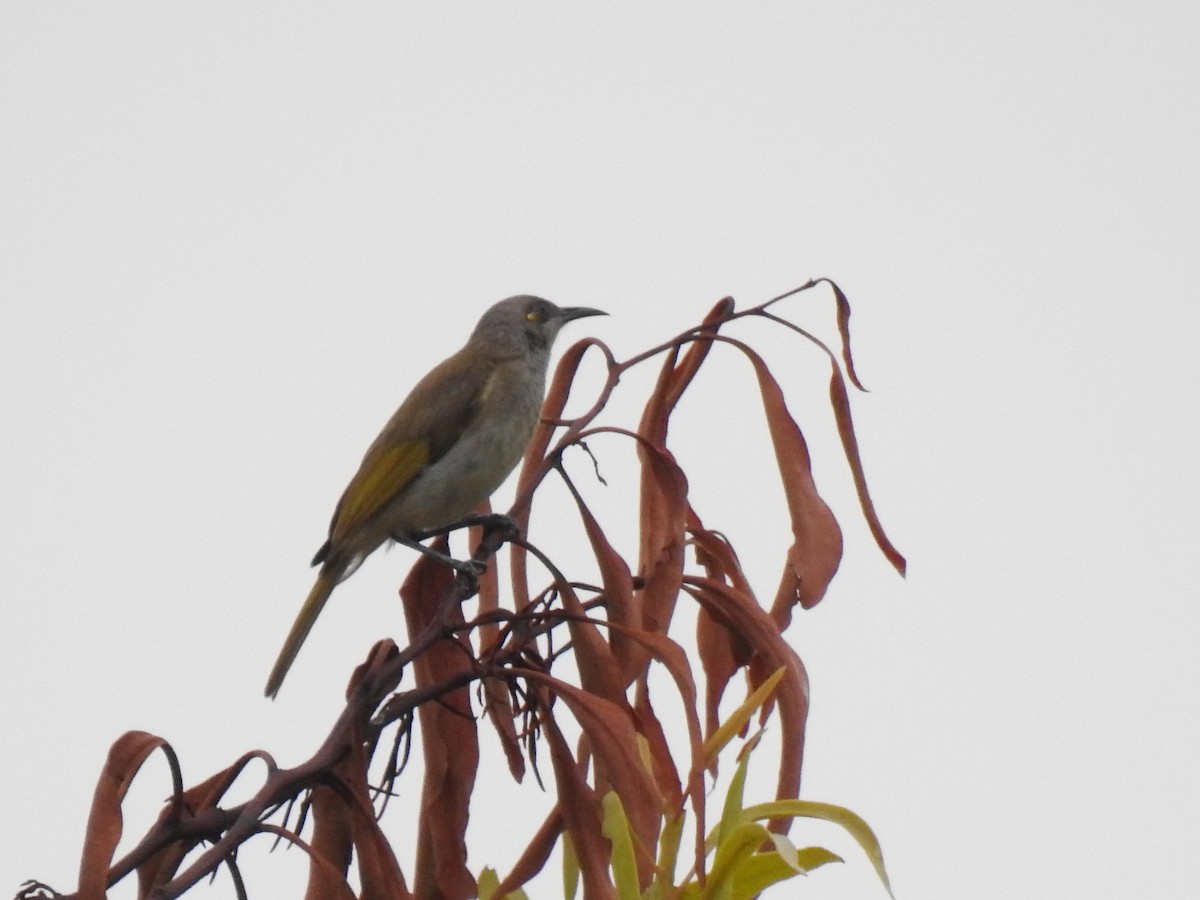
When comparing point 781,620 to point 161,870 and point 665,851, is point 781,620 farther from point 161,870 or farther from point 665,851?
point 161,870

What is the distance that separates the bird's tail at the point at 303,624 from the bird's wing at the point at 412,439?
0.42 ft

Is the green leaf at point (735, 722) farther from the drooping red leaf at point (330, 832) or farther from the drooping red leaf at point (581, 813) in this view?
the drooping red leaf at point (330, 832)

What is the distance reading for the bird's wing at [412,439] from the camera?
4918 millimetres

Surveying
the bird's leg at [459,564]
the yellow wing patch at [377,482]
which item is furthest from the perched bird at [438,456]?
the bird's leg at [459,564]

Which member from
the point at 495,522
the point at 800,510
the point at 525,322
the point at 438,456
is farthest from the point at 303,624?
the point at 800,510

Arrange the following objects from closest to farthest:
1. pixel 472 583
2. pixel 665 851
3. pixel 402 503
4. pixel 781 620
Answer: pixel 665 851
pixel 781 620
pixel 472 583
pixel 402 503

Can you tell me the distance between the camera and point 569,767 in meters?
2.05

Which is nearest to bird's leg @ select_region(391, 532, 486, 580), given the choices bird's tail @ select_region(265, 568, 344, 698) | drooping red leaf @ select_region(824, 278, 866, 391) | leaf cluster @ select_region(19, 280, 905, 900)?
leaf cluster @ select_region(19, 280, 905, 900)

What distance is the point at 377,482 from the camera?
5027mm

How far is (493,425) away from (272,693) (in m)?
1.66

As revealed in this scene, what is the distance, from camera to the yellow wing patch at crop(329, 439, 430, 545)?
4.84m

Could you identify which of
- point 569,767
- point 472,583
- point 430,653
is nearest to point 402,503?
point 472,583

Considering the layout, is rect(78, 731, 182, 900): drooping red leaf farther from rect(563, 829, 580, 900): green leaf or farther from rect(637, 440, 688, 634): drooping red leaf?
rect(637, 440, 688, 634): drooping red leaf

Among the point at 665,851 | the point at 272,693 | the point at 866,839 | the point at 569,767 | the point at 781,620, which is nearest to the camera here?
the point at 866,839
